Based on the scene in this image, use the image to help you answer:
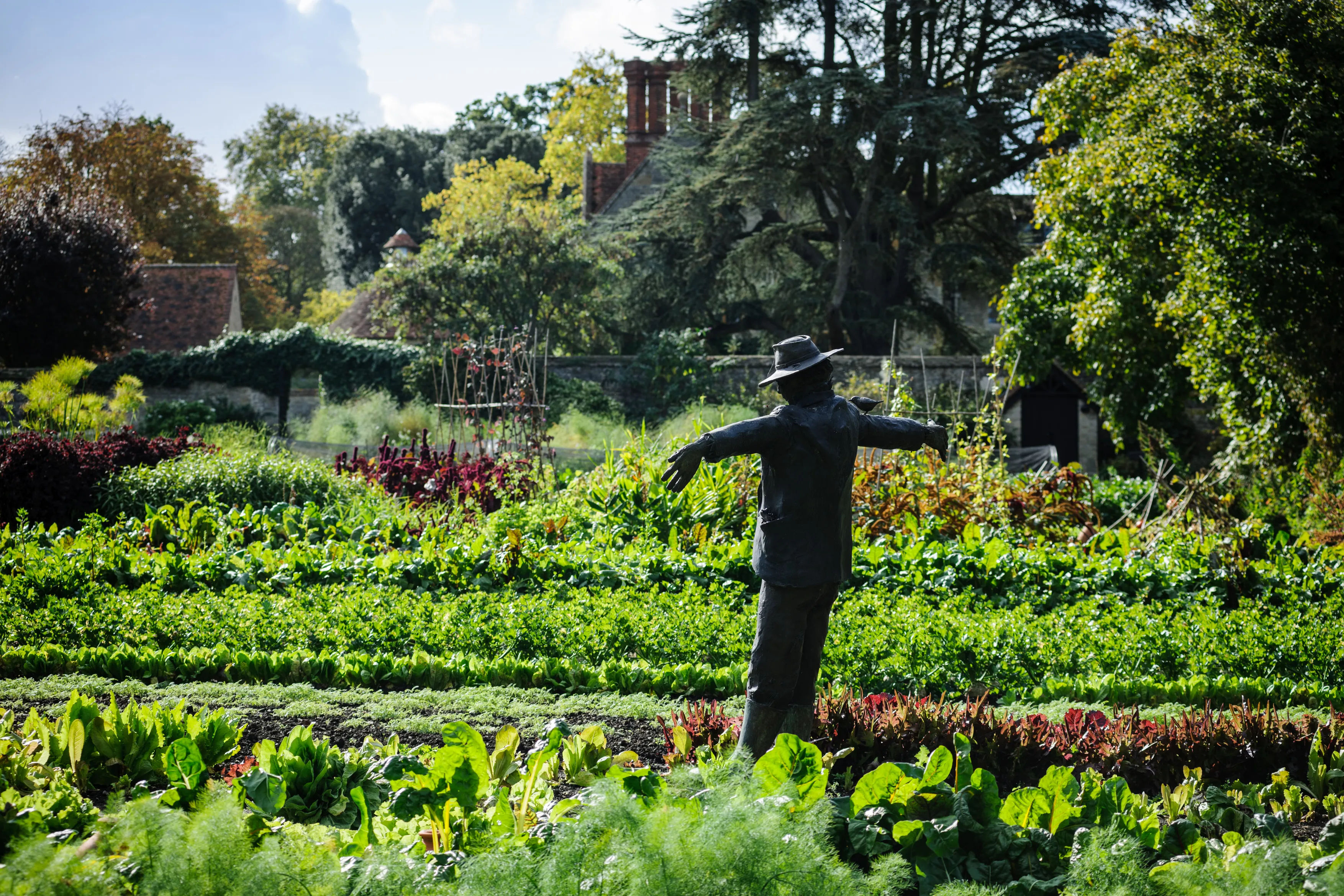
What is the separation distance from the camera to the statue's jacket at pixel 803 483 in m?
3.51

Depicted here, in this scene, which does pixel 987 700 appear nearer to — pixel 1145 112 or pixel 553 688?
pixel 553 688

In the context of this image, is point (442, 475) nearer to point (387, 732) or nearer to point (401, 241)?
point (387, 732)

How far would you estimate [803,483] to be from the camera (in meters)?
3.55

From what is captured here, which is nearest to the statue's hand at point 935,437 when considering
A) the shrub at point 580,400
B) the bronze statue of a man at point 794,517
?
the bronze statue of a man at point 794,517

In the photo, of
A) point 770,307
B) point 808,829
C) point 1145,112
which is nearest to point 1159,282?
point 1145,112

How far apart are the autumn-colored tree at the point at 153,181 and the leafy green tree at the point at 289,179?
1049 centimetres

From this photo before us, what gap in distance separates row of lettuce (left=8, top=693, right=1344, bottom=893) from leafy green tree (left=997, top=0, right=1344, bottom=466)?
660cm

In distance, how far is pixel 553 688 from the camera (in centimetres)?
537

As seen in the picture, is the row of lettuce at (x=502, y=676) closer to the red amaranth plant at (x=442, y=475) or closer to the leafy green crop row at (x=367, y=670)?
the leafy green crop row at (x=367, y=670)

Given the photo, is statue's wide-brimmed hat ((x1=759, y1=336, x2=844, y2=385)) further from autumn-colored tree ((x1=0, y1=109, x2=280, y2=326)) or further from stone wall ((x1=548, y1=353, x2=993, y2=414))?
autumn-colored tree ((x1=0, y1=109, x2=280, y2=326))

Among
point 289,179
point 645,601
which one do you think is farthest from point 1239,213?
point 289,179

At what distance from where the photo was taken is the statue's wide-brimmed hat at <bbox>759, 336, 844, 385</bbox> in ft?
11.9

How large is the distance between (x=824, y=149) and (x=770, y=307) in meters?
4.13

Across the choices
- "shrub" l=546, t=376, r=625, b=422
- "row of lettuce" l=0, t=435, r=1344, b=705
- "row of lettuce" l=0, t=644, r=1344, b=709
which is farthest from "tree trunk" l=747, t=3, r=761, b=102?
"row of lettuce" l=0, t=644, r=1344, b=709
